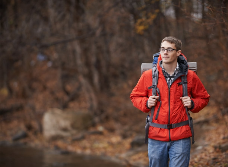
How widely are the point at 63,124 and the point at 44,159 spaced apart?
2926 mm

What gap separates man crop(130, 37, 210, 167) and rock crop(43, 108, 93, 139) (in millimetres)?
9291

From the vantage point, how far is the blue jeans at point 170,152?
315cm

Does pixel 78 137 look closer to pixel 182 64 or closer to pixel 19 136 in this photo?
pixel 19 136

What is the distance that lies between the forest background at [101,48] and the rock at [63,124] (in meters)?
0.85

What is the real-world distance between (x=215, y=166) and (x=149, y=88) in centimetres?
225

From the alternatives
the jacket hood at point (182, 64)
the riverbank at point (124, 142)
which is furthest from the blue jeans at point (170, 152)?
the riverbank at point (124, 142)

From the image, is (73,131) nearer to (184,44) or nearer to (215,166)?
(184,44)

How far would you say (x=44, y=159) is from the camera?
9469 millimetres

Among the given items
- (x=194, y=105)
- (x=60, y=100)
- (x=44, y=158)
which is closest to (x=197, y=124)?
(x=44, y=158)

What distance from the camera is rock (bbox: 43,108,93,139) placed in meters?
12.3

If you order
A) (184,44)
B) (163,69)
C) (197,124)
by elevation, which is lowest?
(197,124)

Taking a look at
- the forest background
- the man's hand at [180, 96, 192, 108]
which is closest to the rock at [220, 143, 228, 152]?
the forest background

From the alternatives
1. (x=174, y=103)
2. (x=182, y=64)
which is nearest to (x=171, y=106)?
(x=174, y=103)

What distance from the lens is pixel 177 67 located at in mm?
3311
